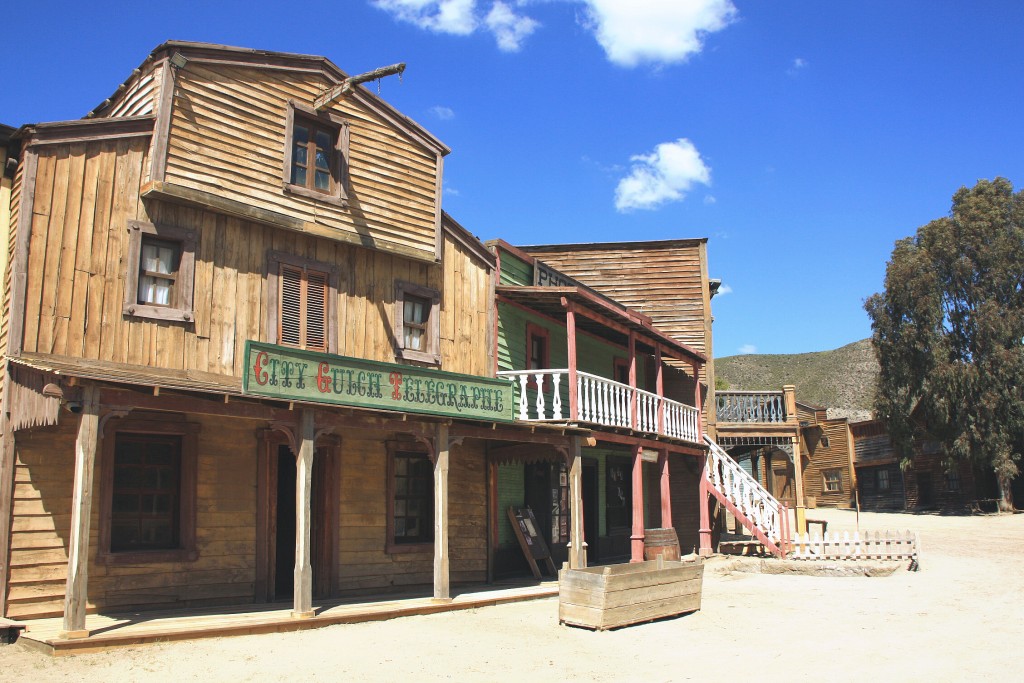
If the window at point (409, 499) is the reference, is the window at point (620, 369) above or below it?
above

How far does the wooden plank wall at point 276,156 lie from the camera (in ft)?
40.4

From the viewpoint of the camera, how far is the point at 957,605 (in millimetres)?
13578

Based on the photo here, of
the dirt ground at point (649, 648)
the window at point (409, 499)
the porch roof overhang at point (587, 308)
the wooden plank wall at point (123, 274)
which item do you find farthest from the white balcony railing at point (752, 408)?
the wooden plank wall at point (123, 274)

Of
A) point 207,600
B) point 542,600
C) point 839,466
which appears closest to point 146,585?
point 207,600

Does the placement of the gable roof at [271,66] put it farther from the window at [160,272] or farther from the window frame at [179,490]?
the window frame at [179,490]

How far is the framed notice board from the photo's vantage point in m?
17.0

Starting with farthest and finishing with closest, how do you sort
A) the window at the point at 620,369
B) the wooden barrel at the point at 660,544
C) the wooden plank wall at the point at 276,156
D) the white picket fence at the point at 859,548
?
the window at the point at 620,369
the white picket fence at the point at 859,548
the wooden barrel at the point at 660,544
the wooden plank wall at the point at 276,156

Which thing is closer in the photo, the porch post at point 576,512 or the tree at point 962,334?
the porch post at point 576,512

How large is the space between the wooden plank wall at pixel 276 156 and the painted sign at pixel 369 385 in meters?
2.95

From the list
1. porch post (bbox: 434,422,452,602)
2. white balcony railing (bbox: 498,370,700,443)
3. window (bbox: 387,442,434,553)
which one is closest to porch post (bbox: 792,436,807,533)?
white balcony railing (bbox: 498,370,700,443)

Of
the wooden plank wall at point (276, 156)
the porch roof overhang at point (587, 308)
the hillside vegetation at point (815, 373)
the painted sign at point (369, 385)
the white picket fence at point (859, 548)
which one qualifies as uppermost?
the hillside vegetation at point (815, 373)

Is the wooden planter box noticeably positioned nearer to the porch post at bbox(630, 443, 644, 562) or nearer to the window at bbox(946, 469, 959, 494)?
the porch post at bbox(630, 443, 644, 562)

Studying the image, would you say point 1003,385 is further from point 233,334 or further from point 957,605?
point 233,334

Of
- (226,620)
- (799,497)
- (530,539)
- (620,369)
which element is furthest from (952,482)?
(226,620)
